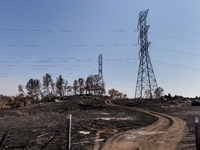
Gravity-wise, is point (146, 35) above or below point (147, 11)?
below

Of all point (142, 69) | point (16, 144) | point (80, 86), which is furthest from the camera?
point (80, 86)

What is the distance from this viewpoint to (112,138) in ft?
24.9

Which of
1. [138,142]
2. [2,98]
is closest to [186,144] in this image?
[138,142]

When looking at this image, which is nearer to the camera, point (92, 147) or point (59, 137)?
point (92, 147)

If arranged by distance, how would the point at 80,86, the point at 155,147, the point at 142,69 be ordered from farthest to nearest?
1. the point at 80,86
2. the point at 142,69
3. the point at 155,147

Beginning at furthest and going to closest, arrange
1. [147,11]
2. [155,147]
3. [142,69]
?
[147,11] < [142,69] < [155,147]

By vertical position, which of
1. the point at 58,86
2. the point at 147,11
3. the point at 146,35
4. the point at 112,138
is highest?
the point at 147,11

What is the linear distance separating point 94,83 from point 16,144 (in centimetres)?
7475

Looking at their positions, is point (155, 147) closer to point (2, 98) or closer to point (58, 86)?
point (2, 98)

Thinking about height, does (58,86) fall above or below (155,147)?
above

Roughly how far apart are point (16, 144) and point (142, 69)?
32508 millimetres

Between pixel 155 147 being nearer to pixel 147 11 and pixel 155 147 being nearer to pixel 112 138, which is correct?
pixel 112 138

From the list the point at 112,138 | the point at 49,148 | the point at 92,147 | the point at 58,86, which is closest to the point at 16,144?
the point at 49,148

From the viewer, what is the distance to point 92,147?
20.9 feet
